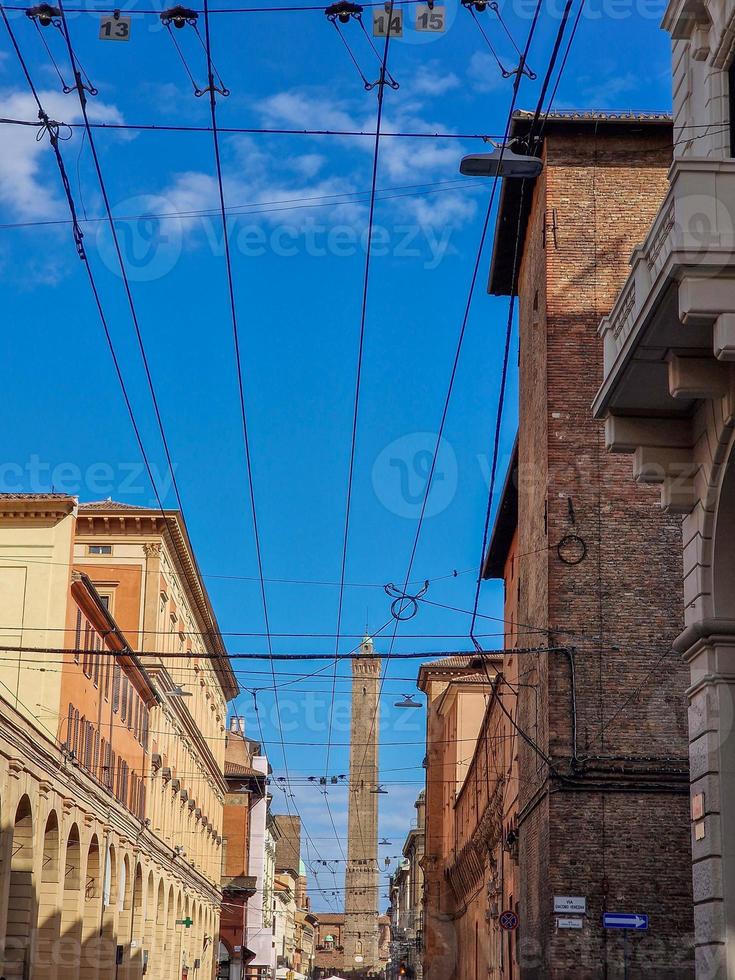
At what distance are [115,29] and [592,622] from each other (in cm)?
1446

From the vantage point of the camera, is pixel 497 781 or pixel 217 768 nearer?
pixel 497 781

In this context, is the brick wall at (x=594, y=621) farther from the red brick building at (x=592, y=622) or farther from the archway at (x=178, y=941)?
the archway at (x=178, y=941)

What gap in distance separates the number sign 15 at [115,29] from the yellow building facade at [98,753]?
846 cm

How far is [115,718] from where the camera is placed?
39188mm

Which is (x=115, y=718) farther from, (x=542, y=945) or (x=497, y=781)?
(x=542, y=945)

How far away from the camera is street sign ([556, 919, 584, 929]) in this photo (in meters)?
21.7

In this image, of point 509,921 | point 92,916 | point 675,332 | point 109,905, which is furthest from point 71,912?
point 675,332

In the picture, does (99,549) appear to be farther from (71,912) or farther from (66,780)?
(66,780)

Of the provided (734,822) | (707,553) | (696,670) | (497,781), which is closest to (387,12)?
(707,553)

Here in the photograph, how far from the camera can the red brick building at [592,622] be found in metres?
22.0

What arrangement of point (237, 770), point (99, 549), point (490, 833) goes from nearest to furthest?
point (490, 833) < point (99, 549) < point (237, 770)

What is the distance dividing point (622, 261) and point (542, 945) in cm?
1178

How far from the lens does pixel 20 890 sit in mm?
28469

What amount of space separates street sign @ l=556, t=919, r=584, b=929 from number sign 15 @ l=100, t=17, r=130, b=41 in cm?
1529
